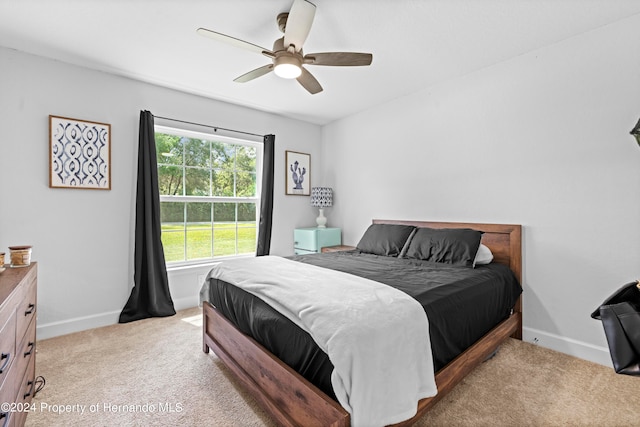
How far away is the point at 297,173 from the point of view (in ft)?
14.5

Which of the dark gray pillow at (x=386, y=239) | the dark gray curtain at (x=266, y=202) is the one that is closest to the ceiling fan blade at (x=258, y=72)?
the dark gray curtain at (x=266, y=202)

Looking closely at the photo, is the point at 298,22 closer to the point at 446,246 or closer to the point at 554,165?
the point at 446,246

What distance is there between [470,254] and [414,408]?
1560mm

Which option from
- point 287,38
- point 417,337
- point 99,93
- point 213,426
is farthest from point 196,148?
point 417,337

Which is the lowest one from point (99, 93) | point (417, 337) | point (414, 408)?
point (414, 408)

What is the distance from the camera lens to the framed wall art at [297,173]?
4.33 metres

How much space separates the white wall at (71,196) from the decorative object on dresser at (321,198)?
1.84 meters

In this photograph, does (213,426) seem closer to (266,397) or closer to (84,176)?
(266,397)

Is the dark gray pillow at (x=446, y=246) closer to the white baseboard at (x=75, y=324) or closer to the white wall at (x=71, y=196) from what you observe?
the white wall at (x=71, y=196)

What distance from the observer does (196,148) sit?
365 cm

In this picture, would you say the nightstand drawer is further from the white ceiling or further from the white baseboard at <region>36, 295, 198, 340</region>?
the white baseboard at <region>36, 295, 198, 340</region>

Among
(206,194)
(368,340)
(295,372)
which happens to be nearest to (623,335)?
(368,340)

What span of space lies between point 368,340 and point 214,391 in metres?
1.20

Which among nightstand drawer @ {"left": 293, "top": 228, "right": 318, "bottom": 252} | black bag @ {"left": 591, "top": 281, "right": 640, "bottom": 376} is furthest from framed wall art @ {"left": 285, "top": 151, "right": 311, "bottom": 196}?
black bag @ {"left": 591, "top": 281, "right": 640, "bottom": 376}
